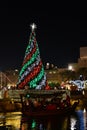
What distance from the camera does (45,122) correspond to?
30.4 metres

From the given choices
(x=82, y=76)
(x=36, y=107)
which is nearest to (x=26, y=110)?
(x=36, y=107)

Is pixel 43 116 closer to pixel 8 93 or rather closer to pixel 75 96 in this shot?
pixel 8 93

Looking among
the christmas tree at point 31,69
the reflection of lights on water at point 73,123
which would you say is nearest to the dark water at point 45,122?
the reflection of lights on water at point 73,123

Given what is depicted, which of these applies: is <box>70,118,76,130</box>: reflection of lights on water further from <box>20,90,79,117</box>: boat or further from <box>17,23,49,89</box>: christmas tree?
<box>17,23,49,89</box>: christmas tree

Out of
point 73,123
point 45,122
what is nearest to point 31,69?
point 45,122

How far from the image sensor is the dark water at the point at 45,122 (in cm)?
2745

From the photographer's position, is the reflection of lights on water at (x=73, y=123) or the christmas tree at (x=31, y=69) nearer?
the reflection of lights on water at (x=73, y=123)

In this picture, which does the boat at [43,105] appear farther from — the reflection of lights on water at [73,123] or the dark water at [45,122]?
the reflection of lights on water at [73,123]

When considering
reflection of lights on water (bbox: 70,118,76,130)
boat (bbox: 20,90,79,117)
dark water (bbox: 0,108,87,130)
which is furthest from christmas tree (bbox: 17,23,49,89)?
reflection of lights on water (bbox: 70,118,76,130)

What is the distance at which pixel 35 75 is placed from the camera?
41.3 meters

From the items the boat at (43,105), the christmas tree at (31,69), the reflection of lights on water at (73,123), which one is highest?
the christmas tree at (31,69)

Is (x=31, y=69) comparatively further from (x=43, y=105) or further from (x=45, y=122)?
(x=45, y=122)

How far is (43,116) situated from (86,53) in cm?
2918

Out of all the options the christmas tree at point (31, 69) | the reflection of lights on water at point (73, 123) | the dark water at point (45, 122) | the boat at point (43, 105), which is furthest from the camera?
the christmas tree at point (31, 69)
